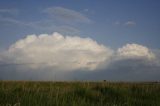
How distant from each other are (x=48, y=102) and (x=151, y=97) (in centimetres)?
578

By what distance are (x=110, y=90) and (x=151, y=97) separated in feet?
5.79

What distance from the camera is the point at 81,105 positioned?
805cm

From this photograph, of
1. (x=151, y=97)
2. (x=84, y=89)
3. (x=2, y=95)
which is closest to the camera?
(x=2, y=95)

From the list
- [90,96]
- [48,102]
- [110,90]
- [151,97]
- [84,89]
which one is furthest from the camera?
[110,90]

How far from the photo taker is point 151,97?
12.3 m

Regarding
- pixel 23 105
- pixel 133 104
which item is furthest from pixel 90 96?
pixel 23 105

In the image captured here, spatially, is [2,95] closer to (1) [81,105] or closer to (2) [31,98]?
(2) [31,98]

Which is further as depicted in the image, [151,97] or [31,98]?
[151,97]

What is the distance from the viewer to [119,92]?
41.7 feet

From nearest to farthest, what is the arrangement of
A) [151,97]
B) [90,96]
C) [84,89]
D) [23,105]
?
[23,105], [90,96], [84,89], [151,97]

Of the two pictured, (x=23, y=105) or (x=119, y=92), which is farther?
(x=119, y=92)

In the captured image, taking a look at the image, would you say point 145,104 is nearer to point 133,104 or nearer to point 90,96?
point 133,104

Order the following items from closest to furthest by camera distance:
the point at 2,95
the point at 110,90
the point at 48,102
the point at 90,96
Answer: the point at 48,102 → the point at 2,95 → the point at 90,96 → the point at 110,90

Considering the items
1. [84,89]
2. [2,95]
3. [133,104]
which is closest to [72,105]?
[2,95]
